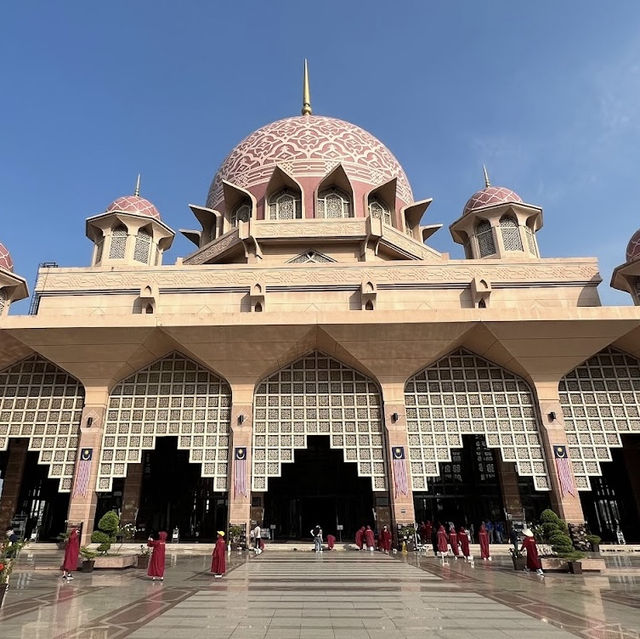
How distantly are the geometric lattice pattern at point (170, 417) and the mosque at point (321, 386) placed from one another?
0.05 meters

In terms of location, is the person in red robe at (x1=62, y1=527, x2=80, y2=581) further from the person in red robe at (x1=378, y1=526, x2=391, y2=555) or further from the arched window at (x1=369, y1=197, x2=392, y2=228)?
the arched window at (x1=369, y1=197, x2=392, y2=228)

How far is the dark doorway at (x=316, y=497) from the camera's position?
69.5ft

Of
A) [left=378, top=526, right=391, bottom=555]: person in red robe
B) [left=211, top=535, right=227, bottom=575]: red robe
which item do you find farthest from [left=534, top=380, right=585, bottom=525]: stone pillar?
[left=211, top=535, right=227, bottom=575]: red robe

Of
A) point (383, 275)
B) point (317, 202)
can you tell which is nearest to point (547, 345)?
point (383, 275)

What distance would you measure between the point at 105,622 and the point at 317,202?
2150 cm

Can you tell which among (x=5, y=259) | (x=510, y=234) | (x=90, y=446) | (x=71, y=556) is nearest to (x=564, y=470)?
(x=510, y=234)

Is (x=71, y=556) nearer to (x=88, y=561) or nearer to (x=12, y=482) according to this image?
(x=88, y=561)

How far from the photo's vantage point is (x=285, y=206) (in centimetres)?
2534

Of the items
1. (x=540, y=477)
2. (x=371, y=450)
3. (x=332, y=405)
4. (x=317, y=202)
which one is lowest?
(x=540, y=477)

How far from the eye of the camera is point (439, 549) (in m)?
14.4

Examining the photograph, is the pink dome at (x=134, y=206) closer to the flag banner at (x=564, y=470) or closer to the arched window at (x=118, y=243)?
the arched window at (x=118, y=243)

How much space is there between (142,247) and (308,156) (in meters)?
10.4

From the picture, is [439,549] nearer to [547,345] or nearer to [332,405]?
[332,405]

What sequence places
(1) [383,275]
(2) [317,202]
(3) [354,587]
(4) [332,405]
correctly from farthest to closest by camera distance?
(2) [317,202]
(1) [383,275]
(4) [332,405]
(3) [354,587]
